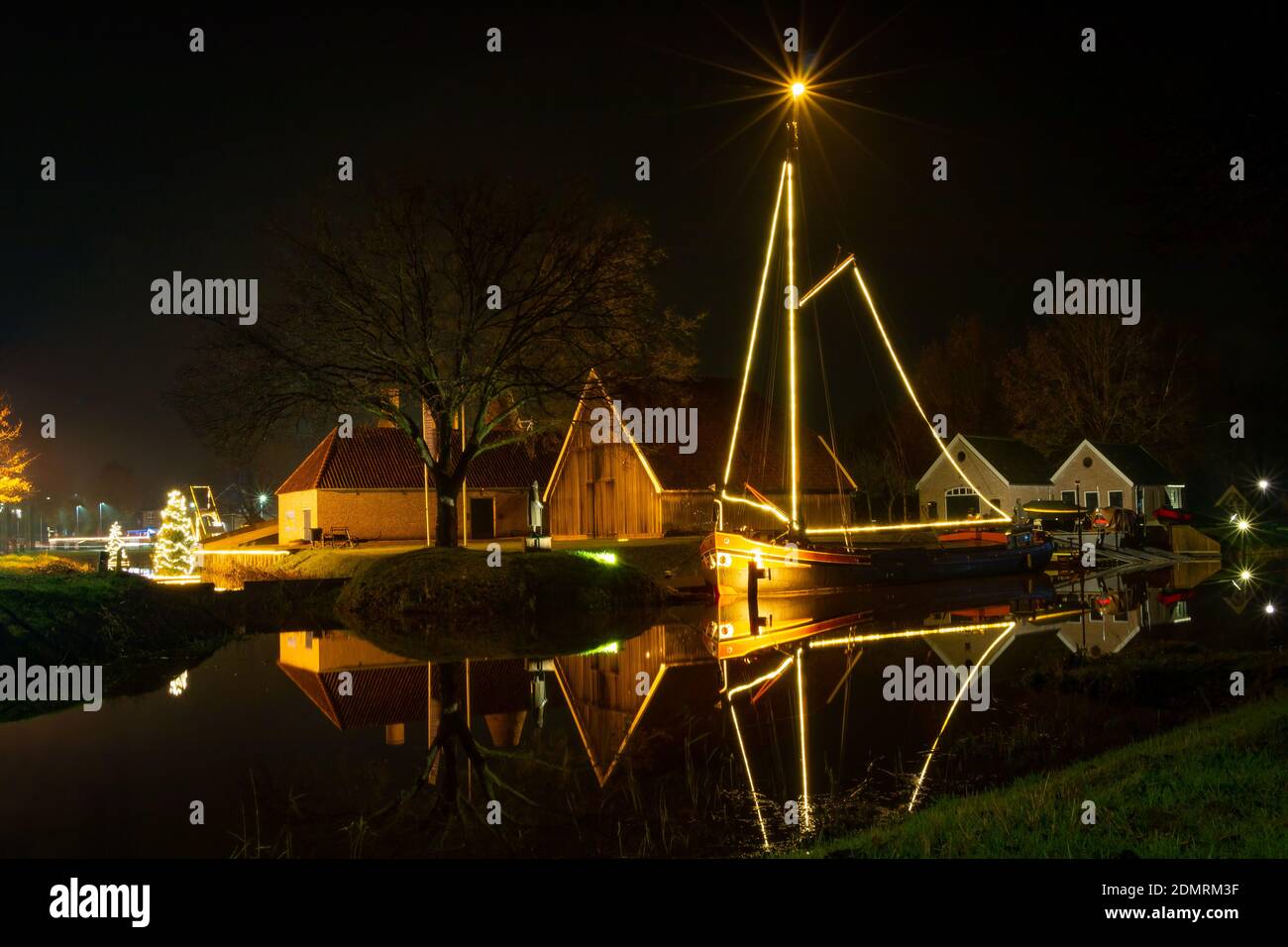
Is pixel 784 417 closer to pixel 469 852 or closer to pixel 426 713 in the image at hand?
pixel 426 713

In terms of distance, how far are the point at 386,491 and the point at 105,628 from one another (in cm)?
3226

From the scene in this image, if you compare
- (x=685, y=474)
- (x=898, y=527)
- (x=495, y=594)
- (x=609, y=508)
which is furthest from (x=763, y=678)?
(x=609, y=508)

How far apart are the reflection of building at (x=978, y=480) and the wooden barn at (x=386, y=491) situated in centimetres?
2720

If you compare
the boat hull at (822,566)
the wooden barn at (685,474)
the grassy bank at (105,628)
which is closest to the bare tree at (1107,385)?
the wooden barn at (685,474)

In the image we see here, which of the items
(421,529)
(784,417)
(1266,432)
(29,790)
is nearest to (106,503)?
(421,529)

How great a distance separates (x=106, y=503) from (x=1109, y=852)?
7320 inches

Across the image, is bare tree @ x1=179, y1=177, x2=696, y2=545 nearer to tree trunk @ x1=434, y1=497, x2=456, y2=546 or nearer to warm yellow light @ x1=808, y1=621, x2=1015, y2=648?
tree trunk @ x1=434, y1=497, x2=456, y2=546

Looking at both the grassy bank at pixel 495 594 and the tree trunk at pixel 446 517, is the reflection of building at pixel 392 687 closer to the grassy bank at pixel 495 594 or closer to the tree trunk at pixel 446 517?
the grassy bank at pixel 495 594

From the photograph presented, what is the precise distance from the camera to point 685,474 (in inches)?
1671

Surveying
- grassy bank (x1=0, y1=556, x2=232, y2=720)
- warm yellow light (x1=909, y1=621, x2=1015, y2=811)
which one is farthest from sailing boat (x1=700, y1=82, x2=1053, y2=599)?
Result: grassy bank (x1=0, y1=556, x2=232, y2=720)

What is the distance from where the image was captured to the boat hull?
29.3 meters

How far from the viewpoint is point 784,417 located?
50.5 m

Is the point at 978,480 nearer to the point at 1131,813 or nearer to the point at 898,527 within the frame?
the point at 898,527
